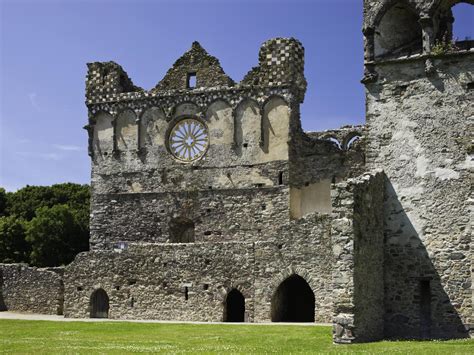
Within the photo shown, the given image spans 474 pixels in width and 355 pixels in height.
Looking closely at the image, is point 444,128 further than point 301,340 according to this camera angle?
Yes

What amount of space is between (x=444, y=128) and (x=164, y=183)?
58.1 ft

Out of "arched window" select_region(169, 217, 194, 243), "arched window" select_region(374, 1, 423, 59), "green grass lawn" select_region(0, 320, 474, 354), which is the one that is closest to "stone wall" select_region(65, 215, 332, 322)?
"green grass lawn" select_region(0, 320, 474, 354)

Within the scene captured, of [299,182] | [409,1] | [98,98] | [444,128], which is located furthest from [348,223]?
[98,98]

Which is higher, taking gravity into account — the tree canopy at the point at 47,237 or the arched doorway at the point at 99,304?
the tree canopy at the point at 47,237

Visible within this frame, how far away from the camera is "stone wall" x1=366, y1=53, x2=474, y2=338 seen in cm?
2150

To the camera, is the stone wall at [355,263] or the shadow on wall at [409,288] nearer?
the stone wall at [355,263]

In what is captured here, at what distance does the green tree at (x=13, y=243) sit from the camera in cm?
5025

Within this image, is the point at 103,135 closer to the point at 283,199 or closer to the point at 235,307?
the point at 283,199

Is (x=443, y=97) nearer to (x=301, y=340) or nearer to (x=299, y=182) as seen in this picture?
(x=301, y=340)

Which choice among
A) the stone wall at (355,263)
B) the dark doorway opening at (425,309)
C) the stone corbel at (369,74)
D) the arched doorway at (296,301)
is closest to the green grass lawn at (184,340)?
the stone wall at (355,263)

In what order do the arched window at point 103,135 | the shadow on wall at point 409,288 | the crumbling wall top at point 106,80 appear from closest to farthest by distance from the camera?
1. the shadow on wall at point 409,288
2. the arched window at point 103,135
3. the crumbling wall top at point 106,80

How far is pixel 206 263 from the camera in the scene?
99.5 ft

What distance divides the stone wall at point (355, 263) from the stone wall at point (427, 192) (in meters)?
1.03

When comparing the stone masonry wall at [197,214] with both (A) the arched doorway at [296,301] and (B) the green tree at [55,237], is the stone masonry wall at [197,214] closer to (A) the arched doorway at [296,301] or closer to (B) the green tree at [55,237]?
(A) the arched doorway at [296,301]
